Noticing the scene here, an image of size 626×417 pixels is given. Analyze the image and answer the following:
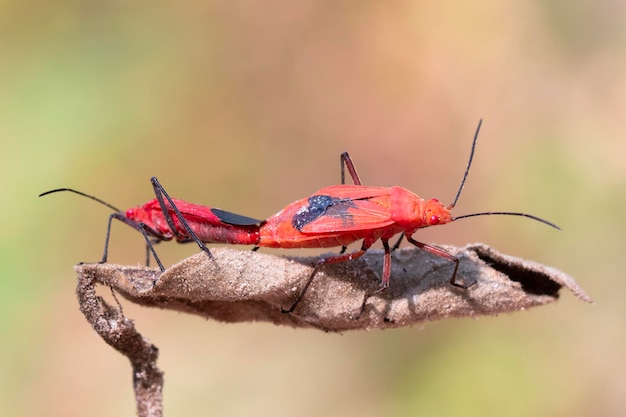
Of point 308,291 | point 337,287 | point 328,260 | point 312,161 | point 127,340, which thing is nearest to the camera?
point 127,340

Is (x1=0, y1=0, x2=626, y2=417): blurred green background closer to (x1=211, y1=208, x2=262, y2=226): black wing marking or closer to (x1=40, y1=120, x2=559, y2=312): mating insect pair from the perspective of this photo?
(x1=40, y1=120, x2=559, y2=312): mating insect pair

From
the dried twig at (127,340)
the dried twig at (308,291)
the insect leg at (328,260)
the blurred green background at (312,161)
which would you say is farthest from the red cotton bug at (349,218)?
the blurred green background at (312,161)

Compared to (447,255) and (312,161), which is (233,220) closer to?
(447,255)

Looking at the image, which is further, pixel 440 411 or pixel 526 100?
pixel 526 100

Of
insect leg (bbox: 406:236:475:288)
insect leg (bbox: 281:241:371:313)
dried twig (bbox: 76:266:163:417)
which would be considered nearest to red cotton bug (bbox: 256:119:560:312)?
insect leg (bbox: 281:241:371:313)

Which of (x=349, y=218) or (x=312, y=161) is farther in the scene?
(x=312, y=161)

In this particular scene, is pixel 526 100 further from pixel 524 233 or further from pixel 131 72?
pixel 131 72

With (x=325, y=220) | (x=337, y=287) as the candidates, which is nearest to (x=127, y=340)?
(x=337, y=287)

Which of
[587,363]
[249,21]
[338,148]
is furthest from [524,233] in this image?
[249,21]

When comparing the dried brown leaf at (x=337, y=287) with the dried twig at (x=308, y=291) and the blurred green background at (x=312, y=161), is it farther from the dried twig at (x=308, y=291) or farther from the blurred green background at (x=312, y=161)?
the blurred green background at (x=312, y=161)
